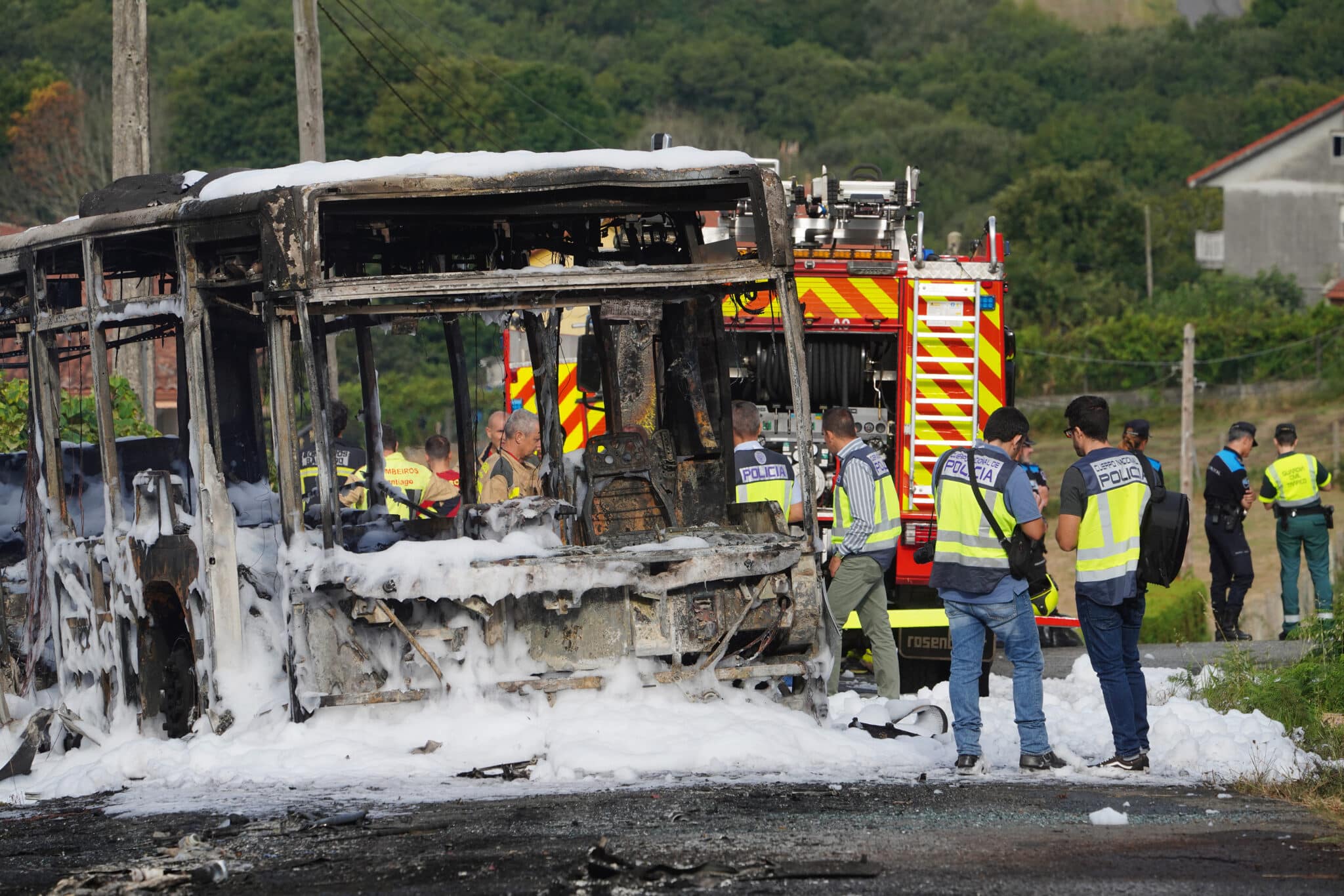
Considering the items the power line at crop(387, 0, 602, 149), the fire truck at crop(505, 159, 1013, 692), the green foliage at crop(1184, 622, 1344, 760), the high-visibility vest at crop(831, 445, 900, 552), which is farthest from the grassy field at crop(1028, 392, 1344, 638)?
the high-visibility vest at crop(831, 445, 900, 552)

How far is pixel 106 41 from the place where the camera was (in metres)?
73.6

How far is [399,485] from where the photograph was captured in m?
11.6

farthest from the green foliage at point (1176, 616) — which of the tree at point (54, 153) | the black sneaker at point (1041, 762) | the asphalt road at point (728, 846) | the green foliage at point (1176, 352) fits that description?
the tree at point (54, 153)

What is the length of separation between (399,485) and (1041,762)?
499 cm

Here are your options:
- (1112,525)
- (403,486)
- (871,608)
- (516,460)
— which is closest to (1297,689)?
(1112,525)

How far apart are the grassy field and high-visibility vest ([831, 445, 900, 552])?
520 inches

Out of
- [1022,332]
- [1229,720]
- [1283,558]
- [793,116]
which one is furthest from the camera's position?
[793,116]

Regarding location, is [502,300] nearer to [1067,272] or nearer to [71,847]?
[71,847]

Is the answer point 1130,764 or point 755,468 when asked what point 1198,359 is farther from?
point 1130,764

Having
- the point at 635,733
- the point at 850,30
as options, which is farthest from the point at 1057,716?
the point at 850,30

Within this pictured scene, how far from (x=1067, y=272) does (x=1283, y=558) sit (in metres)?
43.3

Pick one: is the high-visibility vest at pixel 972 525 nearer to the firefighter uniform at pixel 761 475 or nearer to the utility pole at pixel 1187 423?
the firefighter uniform at pixel 761 475

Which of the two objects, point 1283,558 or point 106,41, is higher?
point 106,41

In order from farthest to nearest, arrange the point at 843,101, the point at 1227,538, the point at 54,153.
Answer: the point at 843,101, the point at 54,153, the point at 1227,538
